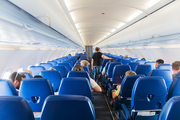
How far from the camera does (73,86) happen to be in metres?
2.31

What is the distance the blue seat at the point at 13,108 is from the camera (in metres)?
1.19

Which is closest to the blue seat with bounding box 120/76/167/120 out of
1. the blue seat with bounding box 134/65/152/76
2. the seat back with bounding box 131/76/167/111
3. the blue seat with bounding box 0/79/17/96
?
the seat back with bounding box 131/76/167/111

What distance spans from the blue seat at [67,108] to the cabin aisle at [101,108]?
271 centimetres

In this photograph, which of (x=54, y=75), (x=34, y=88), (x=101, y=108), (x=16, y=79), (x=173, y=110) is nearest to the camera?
(x=173, y=110)

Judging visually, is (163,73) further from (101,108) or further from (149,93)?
(101,108)

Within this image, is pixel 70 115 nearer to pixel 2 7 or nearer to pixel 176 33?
pixel 2 7

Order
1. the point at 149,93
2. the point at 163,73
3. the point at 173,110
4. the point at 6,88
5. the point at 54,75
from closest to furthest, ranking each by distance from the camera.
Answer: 1. the point at 173,110
2. the point at 6,88
3. the point at 149,93
4. the point at 163,73
5. the point at 54,75

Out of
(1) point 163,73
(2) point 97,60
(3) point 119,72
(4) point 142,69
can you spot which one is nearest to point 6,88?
(1) point 163,73

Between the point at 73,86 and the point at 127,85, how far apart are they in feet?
4.57

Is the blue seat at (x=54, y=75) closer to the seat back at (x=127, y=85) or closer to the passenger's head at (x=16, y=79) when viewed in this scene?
the passenger's head at (x=16, y=79)

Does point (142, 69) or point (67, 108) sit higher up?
point (67, 108)

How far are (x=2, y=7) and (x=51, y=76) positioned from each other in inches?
95.7

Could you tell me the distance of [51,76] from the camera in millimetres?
3770

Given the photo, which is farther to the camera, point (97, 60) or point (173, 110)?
point (97, 60)
